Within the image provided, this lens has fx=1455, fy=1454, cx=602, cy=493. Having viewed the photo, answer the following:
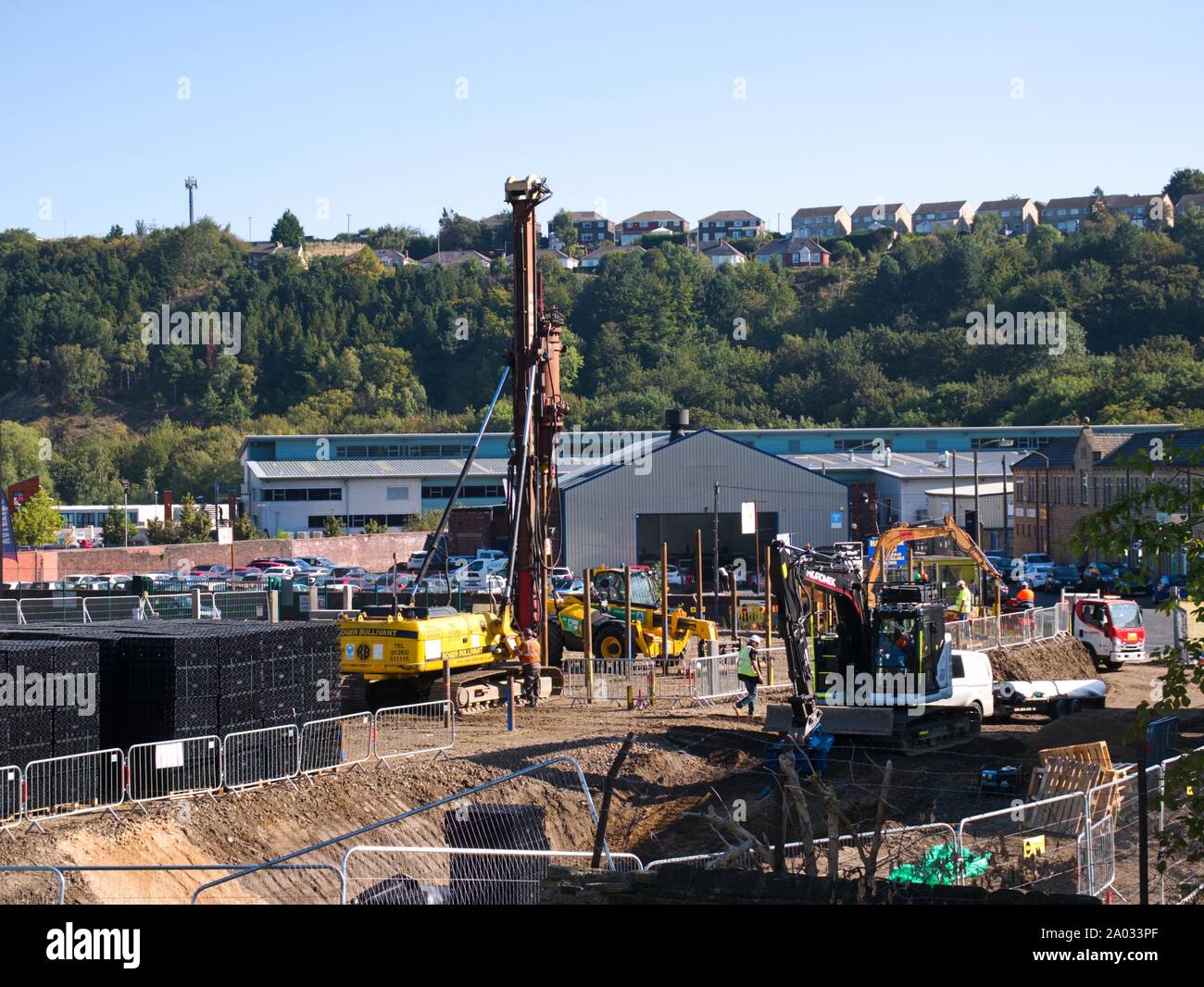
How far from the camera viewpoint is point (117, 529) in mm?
81125

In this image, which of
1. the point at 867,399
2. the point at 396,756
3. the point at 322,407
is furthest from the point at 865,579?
the point at 322,407

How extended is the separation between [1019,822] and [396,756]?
32.7 ft

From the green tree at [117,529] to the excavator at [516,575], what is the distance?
180ft

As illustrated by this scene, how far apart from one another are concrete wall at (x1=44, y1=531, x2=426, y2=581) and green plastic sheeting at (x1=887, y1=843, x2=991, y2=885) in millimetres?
50629

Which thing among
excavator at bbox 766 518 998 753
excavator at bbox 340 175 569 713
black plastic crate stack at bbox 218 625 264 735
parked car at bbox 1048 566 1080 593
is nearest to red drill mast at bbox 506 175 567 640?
excavator at bbox 340 175 569 713

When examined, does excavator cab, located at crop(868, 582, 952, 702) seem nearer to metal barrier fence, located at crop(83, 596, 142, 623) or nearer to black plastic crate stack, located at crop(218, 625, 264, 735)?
black plastic crate stack, located at crop(218, 625, 264, 735)

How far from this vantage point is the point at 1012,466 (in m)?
68.5

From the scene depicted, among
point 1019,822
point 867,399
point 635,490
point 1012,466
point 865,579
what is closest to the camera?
point 1019,822

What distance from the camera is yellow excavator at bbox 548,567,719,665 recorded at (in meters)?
32.2

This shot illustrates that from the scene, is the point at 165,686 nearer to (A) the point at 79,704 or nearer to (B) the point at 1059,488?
(A) the point at 79,704

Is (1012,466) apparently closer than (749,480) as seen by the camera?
No

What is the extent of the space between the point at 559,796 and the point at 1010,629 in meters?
17.0
